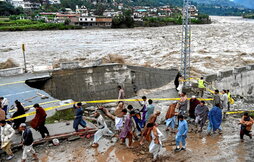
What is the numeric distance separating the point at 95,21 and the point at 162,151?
73.2 meters

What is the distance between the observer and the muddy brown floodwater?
736 centimetres

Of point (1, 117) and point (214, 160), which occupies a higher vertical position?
point (1, 117)

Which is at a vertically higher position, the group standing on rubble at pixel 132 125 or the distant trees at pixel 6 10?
the distant trees at pixel 6 10

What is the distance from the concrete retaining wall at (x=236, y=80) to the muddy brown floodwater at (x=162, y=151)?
704 cm

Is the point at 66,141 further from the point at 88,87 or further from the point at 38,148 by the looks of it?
the point at 88,87

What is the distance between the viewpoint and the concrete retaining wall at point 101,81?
16172 mm

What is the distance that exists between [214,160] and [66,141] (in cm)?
463

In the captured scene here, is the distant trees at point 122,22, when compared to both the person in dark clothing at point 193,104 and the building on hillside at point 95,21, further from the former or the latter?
the person in dark clothing at point 193,104

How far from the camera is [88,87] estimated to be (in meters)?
17.1

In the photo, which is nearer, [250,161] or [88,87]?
[250,161]

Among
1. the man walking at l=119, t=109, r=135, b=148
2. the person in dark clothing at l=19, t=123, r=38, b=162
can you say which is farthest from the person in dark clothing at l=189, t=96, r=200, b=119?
the person in dark clothing at l=19, t=123, r=38, b=162

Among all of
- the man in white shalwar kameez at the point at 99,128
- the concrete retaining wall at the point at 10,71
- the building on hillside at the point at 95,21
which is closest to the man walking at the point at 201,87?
the man in white shalwar kameez at the point at 99,128

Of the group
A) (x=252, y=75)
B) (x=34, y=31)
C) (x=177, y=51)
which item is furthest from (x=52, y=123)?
(x=34, y=31)

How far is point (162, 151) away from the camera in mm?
7750
